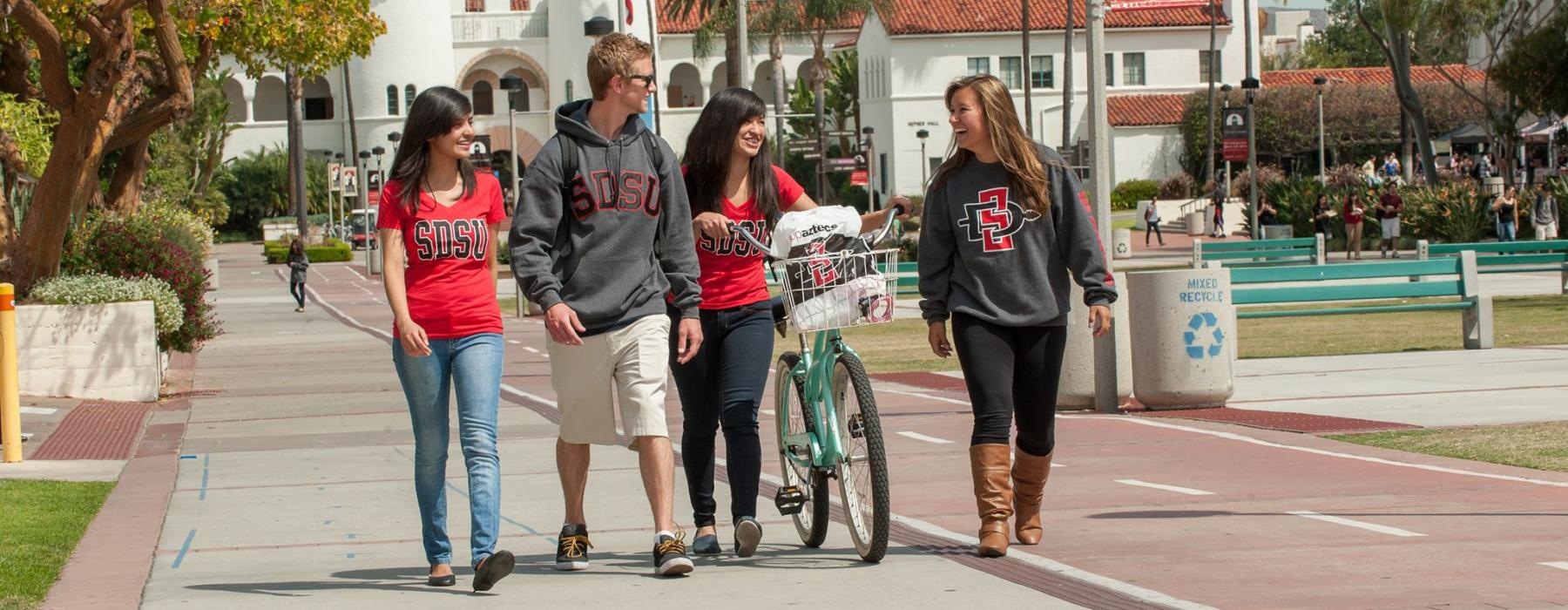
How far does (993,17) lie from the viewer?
8675 cm

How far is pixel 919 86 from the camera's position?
8625cm

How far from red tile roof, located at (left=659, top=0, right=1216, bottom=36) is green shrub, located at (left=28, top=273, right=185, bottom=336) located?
68.2 meters

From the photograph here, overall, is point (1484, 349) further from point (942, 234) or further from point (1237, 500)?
point (942, 234)

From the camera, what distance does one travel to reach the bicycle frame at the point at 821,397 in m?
7.06

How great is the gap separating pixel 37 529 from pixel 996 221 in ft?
→ 14.5

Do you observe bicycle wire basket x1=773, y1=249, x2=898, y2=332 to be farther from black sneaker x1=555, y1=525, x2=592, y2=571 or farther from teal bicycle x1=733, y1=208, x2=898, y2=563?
black sneaker x1=555, y1=525, x2=592, y2=571

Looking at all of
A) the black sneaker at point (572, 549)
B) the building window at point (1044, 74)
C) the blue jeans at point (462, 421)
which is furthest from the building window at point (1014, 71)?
the blue jeans at point (462, 421)

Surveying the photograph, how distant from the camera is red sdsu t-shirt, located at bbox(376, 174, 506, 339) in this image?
6.73 m

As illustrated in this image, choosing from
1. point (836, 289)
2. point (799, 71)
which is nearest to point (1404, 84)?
point (836, 289)

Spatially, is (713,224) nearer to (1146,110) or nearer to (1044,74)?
(1146,110)

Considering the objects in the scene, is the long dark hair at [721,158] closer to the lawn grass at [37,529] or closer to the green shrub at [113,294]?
the lawn grass at [37,529]

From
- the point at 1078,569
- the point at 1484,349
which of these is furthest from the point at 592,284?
the point at 1484,349

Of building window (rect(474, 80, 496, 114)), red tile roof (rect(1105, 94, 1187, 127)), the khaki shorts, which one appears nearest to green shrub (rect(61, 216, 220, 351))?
the khaki shorts

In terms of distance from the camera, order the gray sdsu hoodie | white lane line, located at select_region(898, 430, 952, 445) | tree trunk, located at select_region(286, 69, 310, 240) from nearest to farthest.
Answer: the gray sdsu hoodie < white lane line, located at select_region(898, 430, 952, 445) < tree trunk, located at select_region(286, 69, 310, 240)
